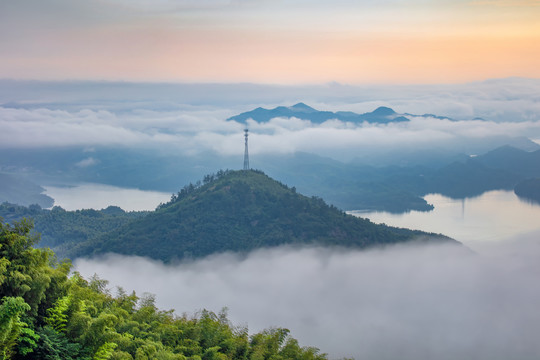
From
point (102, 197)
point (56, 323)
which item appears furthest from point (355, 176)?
point (56, 323)

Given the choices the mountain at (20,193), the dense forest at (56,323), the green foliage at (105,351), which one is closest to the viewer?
the dense forest at (56,323)

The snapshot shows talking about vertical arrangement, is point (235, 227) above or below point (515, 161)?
below

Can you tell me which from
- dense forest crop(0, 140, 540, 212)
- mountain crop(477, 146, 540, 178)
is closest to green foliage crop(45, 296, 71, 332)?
dense forest crop(0, 140, 540, 212)

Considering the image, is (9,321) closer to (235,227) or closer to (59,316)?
(59,316)

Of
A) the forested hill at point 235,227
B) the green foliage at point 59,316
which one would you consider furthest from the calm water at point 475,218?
the green foliage at point 59,316

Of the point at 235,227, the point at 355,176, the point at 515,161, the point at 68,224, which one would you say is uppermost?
the point at 515,161

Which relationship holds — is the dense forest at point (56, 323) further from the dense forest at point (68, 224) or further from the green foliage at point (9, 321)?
the dense forest at point (68, 224)

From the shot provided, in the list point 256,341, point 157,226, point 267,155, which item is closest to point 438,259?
point 157,226
